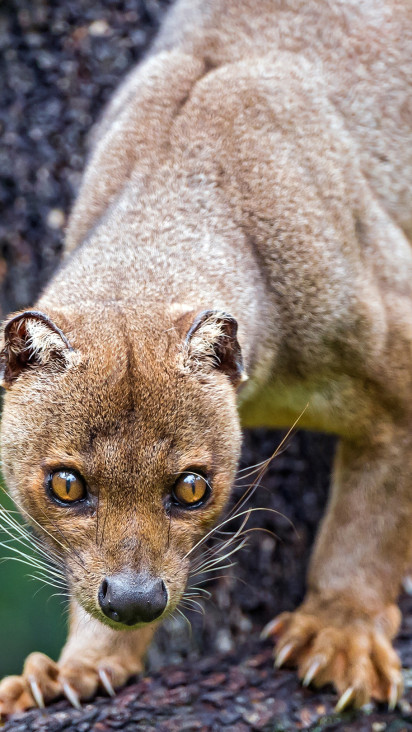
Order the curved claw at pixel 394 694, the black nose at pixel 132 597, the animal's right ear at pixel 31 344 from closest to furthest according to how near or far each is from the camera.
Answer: the black nose at pixel 132 597 < the animal's right ear at pixel 31 344 < the curved claw at pixel 394 694

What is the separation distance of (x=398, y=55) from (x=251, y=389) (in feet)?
7.37

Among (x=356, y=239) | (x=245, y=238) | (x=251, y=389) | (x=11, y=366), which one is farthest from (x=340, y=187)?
(x=11, y=366)

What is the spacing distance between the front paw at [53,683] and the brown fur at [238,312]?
0.01 m

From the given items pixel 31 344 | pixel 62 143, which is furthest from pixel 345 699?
pixel 62 143

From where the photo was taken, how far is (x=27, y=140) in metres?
6.16

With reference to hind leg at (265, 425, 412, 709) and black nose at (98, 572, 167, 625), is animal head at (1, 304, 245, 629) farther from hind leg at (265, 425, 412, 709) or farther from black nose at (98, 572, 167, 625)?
hind leg at (265, 425, 412, 709)

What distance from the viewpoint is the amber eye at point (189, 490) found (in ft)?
11.9

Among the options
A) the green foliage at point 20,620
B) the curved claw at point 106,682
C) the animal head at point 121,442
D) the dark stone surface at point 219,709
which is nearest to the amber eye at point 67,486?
the animal head at point 121,442

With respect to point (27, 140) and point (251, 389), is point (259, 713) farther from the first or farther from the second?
point (27, 140)

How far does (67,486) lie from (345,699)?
1846 millimetres

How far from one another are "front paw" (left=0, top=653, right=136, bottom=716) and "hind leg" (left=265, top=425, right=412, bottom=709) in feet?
2.82

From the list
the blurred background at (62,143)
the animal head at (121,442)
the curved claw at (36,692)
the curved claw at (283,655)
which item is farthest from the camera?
the blurred background at (62,143)

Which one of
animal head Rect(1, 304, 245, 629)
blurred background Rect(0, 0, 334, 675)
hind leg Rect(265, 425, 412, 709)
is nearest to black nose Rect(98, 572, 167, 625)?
animal head Rect(1, 304, 245, 629)

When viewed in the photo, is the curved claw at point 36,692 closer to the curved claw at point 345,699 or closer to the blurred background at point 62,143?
the curved claw at point 345,699
